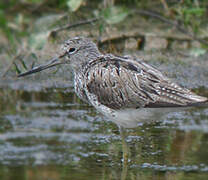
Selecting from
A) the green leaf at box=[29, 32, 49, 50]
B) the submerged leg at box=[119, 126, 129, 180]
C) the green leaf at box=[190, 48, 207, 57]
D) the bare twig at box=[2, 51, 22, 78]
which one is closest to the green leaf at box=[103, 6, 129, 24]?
the green leaf at box=[29, 32, 49, 50]

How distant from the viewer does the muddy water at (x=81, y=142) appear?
4.85 metres

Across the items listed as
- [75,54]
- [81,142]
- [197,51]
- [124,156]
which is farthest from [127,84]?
[197,51]

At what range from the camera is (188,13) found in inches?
299

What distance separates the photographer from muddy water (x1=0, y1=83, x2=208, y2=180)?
4.85 m

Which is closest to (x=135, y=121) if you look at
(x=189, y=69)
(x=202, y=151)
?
(x=202, y=151)

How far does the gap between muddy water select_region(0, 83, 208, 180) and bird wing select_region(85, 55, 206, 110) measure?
11.8 inches

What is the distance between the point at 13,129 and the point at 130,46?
285cm

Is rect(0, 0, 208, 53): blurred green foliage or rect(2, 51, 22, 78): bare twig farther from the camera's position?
rect(2, 51, 22, 78): bare twig

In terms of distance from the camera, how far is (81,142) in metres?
5.79

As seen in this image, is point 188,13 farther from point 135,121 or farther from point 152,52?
point 135,121

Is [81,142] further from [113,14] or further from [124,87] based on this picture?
[113,14]

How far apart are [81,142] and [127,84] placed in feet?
3.02

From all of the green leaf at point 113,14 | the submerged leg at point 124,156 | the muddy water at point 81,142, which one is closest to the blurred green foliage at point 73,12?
the green leaf at point 113,14

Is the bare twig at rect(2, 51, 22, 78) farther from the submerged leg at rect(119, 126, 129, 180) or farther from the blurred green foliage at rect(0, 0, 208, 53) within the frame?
the submerged leg at rect(119, 126, 129, 180)
